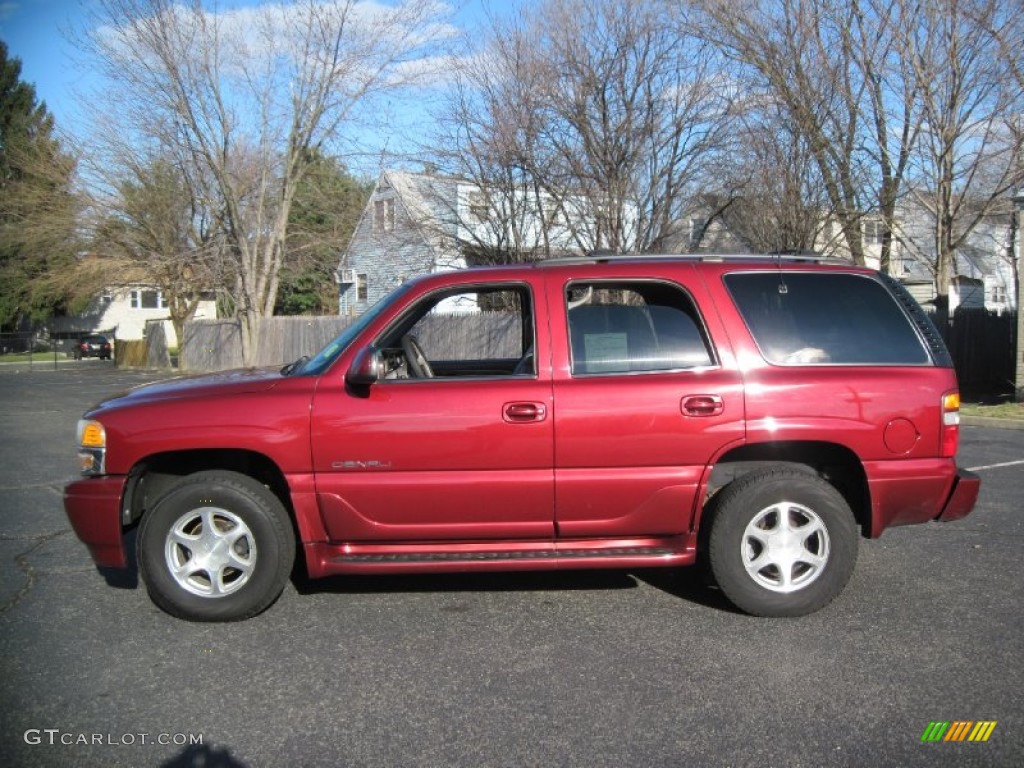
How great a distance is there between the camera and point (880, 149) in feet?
50.0

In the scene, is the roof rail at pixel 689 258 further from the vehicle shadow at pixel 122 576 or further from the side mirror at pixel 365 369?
the vehicle shadow at pixel 122 576

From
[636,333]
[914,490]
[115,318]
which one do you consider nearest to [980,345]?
[914,490]

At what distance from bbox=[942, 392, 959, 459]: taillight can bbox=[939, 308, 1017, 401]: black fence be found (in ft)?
46.4

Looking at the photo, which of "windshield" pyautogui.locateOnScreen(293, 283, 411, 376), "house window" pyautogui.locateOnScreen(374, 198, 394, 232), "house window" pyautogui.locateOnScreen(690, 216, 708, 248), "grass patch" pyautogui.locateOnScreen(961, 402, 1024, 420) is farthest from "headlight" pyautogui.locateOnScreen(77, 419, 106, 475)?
"house window" pyautogui.locateOnScreen(374, 198, 394, 232)

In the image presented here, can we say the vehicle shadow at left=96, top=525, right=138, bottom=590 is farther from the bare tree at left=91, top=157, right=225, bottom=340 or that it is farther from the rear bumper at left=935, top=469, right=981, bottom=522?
the bare tree at left=91, top=157, right=225, bottom=340

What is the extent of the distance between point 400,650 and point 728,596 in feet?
5.67

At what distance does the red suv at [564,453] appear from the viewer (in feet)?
13.8

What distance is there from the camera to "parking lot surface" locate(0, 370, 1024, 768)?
3.11 meters

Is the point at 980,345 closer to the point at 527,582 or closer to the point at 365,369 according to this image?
the point at 527,582

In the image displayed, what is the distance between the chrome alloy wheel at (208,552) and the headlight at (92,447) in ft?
1.72

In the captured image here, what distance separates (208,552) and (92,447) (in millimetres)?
828

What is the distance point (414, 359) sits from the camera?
4.75 m

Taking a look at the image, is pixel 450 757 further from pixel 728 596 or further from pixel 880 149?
pixel 880 149

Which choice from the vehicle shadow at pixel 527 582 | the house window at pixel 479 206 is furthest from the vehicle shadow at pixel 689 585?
the house window at pixel 479 206
